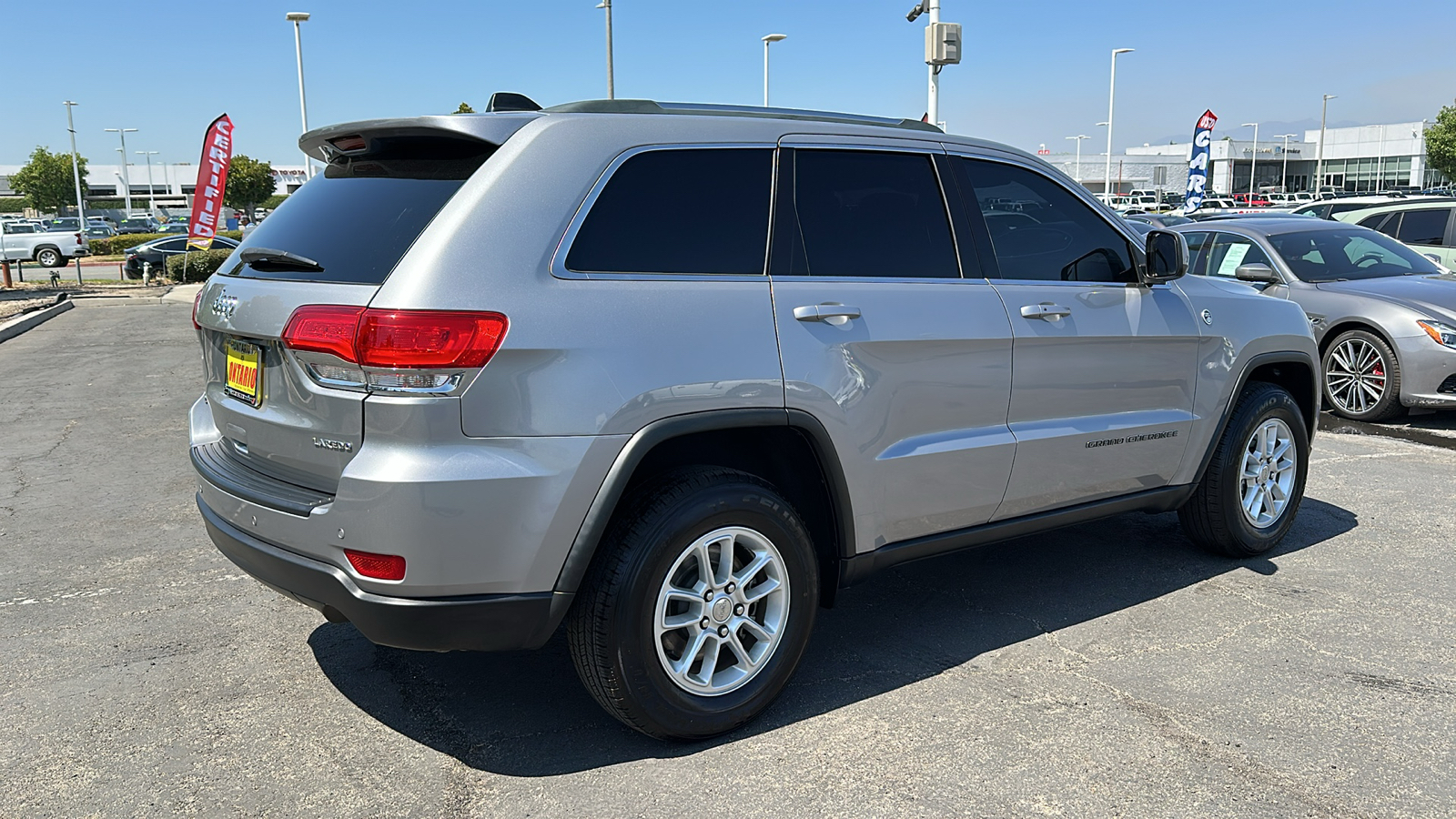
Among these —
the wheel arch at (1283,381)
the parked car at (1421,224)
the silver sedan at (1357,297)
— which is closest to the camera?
the wheel arch at (1283,381)

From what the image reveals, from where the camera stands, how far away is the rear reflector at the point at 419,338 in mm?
2711

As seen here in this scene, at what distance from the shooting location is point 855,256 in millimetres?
3527

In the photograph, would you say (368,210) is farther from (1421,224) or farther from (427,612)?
(1421,224)

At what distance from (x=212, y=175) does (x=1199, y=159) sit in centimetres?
2158

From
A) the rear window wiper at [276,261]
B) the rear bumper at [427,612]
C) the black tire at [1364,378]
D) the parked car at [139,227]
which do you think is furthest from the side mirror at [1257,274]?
the parked car at [139,227]

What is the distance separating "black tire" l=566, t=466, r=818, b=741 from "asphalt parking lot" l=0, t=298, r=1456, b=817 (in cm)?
14

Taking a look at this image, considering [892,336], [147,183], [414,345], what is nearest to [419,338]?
[414,345]

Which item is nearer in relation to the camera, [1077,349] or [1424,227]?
[1077,349]

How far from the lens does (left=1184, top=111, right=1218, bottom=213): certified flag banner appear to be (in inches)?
948

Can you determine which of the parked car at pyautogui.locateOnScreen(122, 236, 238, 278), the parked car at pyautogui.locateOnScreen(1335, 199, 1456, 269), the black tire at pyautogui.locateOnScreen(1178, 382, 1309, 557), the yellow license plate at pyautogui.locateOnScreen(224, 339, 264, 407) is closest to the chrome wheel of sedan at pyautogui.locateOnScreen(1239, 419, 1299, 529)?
the black tire at pyautogui.locateOnScreen(1178, 382, 1309, 557)

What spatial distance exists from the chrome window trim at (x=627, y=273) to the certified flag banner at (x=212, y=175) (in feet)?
70.6

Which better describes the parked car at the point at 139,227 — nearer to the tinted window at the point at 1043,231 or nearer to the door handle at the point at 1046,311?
the tinted window at the point at 1043,231

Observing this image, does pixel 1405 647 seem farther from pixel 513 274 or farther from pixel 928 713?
pixel 513 274

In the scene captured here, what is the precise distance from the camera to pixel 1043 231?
416cm
